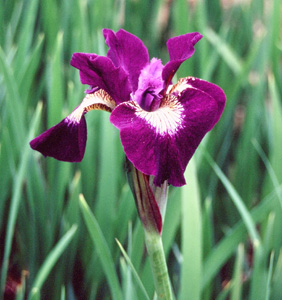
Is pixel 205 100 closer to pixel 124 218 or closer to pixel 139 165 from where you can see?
pixel 139 165

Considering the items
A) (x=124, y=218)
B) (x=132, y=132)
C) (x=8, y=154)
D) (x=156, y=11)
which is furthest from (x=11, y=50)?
(x=132, y=132)

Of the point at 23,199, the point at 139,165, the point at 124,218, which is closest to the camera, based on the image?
the point at 139,165

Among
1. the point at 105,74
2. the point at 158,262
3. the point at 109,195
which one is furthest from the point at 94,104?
the point at 109,195

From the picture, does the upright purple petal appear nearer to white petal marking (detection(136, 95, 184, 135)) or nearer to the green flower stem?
white petal marking (detection(136, 95, 184, 135))

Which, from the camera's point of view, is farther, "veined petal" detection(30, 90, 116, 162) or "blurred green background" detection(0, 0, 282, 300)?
"blurred green background" detection(0, 0, 282, 300)

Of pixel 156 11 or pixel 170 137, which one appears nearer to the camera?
pixel 170 137

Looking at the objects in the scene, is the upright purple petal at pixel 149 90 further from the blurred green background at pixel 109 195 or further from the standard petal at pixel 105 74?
the blurred green background at pixel 109 195

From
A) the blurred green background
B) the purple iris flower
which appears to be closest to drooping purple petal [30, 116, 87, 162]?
the purple iris flower
